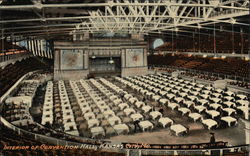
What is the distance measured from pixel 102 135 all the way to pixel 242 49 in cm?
2057

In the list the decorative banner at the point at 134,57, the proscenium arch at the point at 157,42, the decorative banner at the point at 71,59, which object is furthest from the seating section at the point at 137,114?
the proscenium arch at the point at 157,42

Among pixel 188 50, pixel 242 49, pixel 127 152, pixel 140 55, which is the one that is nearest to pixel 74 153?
pixel 127 152

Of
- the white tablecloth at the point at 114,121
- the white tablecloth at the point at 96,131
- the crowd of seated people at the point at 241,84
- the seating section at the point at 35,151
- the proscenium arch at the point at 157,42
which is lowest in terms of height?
the white tablecloth at the point at 96,131

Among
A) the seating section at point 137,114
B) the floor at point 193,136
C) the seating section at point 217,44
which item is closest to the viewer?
the floor at point 193,136

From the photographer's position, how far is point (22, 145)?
690cm

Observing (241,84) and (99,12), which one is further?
(99,12)

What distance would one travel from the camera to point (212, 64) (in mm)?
25734

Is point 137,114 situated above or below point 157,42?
below

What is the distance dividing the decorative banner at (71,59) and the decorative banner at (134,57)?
7.63 metres

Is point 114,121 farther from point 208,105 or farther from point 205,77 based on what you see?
point 205,77

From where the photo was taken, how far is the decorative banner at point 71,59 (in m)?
28.4

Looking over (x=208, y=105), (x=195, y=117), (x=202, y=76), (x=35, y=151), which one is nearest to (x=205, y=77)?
(x=202, y=76)

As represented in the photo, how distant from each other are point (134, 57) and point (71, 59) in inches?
401

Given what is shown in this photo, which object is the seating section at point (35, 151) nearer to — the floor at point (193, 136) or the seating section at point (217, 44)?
the floor at point (193, 136)
